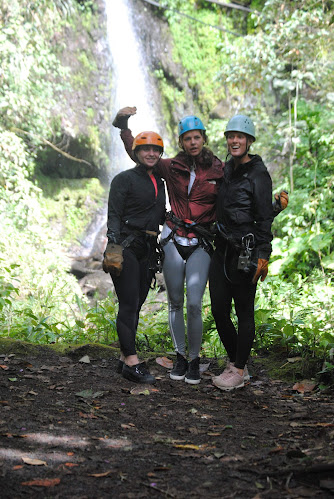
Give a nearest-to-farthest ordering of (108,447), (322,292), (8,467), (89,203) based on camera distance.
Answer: (8,467) → (108,447) → (322,292) → (89,203)

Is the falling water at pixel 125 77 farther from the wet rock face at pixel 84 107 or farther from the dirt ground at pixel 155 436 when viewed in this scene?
the dirt ground at pixel 155 436

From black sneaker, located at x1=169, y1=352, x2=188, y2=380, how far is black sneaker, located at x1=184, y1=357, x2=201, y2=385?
0.31ft

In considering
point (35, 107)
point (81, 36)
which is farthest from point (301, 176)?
point (81, 36)

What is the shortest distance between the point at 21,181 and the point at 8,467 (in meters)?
8.91

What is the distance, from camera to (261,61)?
9.68 m

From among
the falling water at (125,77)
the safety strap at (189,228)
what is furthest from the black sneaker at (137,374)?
the falling water at (125,77)

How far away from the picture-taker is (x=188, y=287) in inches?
156

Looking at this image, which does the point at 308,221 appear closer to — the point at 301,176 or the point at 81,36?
the point at 301,176

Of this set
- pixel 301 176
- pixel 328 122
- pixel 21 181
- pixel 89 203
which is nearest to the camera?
pixel 328 122

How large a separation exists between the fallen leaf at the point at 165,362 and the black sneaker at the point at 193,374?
52 centimetres

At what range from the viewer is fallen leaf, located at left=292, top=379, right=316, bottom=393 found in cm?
395

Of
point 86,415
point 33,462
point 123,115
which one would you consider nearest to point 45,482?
point 33,462

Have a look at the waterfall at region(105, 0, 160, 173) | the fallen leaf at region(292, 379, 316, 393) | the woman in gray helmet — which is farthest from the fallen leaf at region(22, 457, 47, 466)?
the waterfall at region(105, 0, 160, 173)

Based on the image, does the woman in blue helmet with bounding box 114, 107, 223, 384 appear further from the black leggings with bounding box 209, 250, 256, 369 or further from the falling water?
the falling water
